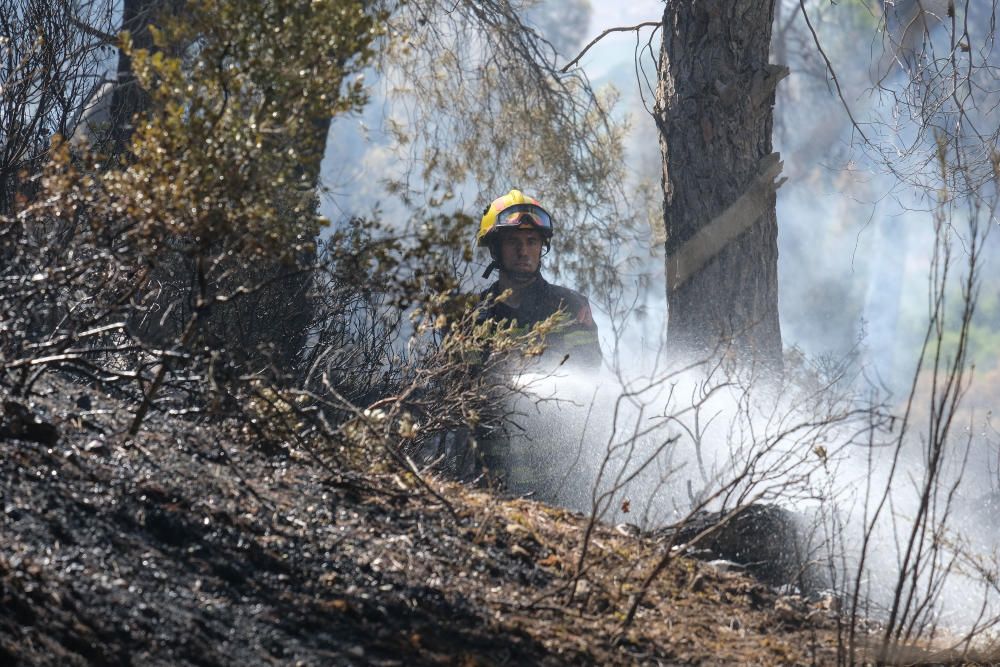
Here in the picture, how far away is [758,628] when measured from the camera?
329 centimetres

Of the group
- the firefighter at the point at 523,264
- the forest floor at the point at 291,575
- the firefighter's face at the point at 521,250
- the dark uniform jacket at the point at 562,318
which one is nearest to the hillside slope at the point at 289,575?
the forest floor at the point at 291,575

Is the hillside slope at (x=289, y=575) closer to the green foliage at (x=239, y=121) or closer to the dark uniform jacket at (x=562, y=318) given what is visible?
the green foliage at (x=239, y=121)

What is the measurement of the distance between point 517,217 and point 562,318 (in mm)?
895

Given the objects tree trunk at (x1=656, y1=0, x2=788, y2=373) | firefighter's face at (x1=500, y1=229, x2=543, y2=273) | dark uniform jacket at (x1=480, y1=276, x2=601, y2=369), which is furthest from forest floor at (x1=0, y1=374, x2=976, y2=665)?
firefighter's face at (x1=500, y1=229, x2=543, y2=273)

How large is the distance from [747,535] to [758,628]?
107 cm

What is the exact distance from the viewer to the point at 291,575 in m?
2.58

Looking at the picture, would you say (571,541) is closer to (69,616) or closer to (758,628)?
(758,628)

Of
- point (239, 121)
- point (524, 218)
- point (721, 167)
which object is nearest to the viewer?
point (239, 121)

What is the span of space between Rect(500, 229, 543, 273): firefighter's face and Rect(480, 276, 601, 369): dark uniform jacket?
0.40ft

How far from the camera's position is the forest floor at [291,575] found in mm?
2201

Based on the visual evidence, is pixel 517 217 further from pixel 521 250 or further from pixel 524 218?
pixel 521 250

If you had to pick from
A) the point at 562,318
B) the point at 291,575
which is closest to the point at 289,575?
the point at 291,575

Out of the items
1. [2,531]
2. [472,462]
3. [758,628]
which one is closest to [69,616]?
[2,531]

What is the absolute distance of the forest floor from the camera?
2.20 meters
